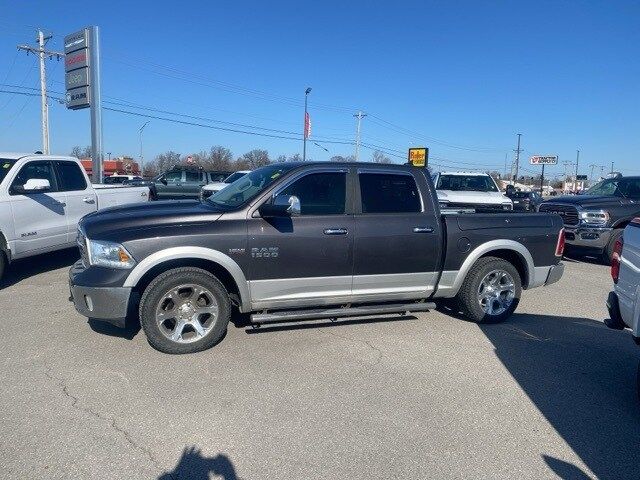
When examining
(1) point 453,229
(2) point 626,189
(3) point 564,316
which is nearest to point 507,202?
(2) point 626,189

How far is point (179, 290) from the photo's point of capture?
14.3ft

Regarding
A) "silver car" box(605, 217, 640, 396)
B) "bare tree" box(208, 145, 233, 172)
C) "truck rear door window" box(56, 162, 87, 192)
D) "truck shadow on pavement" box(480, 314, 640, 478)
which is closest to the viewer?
"truck shadow on pavement" box(480, 314, 640, 478)

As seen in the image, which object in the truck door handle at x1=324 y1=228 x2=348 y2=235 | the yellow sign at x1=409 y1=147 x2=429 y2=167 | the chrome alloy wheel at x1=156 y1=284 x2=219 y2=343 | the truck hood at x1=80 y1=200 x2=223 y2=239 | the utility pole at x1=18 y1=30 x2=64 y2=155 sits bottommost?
the chrome alloy wheel at x1=156 y1=284 x2=219 y2=343

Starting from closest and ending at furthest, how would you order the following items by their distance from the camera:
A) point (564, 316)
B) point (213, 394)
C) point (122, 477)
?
1. point (122, 477)
2. point (213, 394)
3. point (564, 316)

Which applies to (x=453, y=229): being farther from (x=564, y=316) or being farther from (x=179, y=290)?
(x=179, y=290)

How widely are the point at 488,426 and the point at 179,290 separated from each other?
9.42 ft

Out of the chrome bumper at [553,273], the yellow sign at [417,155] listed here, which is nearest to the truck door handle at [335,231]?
the chrome bumper at [553,273]

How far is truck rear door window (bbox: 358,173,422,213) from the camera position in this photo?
5.04 metres

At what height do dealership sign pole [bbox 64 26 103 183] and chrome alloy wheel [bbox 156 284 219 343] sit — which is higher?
dealership sign pole [bbox 64 26 103 183]

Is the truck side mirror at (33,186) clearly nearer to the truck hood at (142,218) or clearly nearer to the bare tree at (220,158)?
the truck hood at (142,218)

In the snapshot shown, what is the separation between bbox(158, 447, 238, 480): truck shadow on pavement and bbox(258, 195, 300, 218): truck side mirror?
7.26 ft

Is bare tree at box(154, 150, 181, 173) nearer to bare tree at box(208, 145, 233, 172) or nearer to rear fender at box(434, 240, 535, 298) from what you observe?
bare tree at box(208, 145, 233, 172)

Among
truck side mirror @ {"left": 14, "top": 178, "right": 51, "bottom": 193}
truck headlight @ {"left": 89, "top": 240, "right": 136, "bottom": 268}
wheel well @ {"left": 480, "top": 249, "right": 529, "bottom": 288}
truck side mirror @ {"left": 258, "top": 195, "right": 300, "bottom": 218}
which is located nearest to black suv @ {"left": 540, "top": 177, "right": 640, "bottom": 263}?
wheel well @ {"left": 480, "top": 249, "right": 529, "bottom": 288}

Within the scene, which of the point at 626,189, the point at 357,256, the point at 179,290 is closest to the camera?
the point at 179,290
